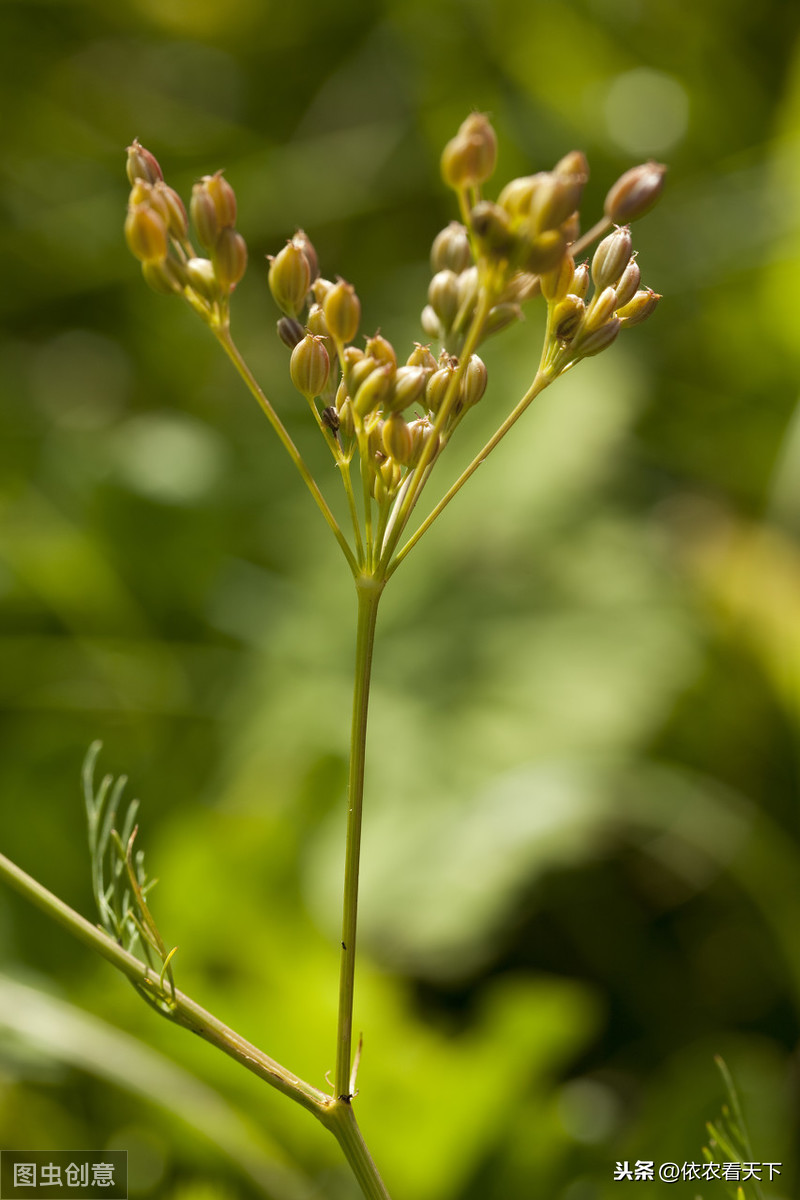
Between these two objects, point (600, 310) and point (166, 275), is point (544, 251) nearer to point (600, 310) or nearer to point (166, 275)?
point (600, 310)

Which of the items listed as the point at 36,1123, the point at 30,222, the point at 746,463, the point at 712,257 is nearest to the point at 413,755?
the point at 36,1123

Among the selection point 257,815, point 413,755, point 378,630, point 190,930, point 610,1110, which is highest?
point 378,630

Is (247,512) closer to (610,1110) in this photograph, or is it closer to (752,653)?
(752,653)

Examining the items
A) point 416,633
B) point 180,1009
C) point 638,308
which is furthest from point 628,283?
point 416,633

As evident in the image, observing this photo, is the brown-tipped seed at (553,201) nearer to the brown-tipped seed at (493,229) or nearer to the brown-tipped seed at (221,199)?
the brown-tipped seed at (493,229)

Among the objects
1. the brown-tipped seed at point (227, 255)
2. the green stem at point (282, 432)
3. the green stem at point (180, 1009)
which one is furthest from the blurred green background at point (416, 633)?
the brown-tipped seed at point (227, 255)

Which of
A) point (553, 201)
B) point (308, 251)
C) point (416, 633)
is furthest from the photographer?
point (416, 633)
